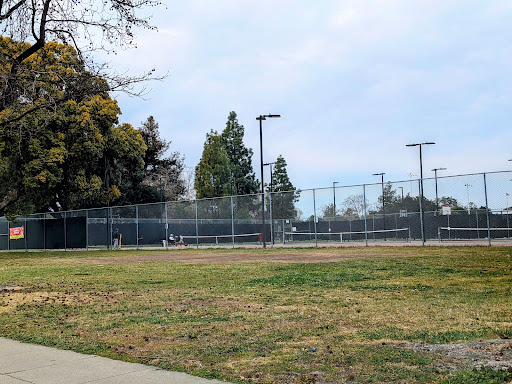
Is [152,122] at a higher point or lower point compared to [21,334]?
higher

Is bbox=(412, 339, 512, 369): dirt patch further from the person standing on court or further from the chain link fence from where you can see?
the person standing on court

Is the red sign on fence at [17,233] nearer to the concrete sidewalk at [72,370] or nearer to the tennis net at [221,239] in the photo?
the tennis net at [221,239]

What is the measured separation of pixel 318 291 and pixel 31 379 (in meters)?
6.00

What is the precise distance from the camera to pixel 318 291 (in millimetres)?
9969

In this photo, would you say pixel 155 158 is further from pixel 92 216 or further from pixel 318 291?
pixel 318 291

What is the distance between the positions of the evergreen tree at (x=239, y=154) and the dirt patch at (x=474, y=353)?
51.5 meters

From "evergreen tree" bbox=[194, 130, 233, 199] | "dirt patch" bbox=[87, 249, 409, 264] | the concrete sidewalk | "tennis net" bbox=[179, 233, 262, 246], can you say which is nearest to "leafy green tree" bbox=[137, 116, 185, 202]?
"evergreen tree" bbox=[194, 130, 233, 199]

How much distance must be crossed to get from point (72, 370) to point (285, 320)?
9.63ft

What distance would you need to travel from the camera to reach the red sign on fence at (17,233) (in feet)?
132

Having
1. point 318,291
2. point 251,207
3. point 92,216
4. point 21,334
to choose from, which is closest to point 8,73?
point 21,334

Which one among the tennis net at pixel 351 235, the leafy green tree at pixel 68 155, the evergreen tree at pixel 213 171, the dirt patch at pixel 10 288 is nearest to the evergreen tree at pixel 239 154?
the evergreen tree at pixel 213 171

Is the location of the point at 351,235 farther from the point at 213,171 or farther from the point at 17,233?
the point at 17,233

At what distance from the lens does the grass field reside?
4836mm

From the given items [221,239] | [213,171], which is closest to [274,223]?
[221,239]
